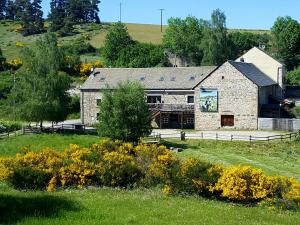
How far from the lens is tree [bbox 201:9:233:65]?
92250 millimetres

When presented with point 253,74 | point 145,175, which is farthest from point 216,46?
point 145,175

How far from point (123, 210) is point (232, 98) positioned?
136ft

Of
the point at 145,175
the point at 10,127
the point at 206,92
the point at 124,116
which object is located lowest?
the point at 145,175

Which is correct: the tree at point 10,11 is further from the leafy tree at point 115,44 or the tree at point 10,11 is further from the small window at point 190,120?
the small window at point 190,120

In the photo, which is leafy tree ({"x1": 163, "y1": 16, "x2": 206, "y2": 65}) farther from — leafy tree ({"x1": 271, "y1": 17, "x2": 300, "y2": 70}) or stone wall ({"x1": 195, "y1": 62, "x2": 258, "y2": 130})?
stone wall ({"x1": 195, "y1": 62, "x2": 258, "y2": 130})

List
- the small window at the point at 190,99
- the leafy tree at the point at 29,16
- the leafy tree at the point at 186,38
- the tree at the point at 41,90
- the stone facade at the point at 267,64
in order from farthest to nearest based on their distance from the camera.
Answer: the leafy tree at the point at 29,16 → the leafy tree at the point at 186,38 → the stone facade at the point at 267,64 → the small window at the point at 190,99 → the tree at the point at 41,90

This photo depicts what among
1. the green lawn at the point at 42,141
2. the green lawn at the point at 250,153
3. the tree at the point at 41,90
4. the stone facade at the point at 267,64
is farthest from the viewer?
the stone facade at the point at 267,64

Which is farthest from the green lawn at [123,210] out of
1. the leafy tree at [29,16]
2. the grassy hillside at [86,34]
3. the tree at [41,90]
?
the leafy tree at [29,16]

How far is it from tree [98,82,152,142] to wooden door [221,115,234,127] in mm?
15503

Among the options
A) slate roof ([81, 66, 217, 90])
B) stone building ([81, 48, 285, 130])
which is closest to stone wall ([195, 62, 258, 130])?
stone building ([81, 48, 285, 130])

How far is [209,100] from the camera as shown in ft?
191

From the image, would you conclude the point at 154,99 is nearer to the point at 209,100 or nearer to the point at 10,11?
the point at 209,100

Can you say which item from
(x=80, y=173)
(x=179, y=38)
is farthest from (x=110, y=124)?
(x=179, y=38)

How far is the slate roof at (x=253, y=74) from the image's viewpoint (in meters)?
57.1
